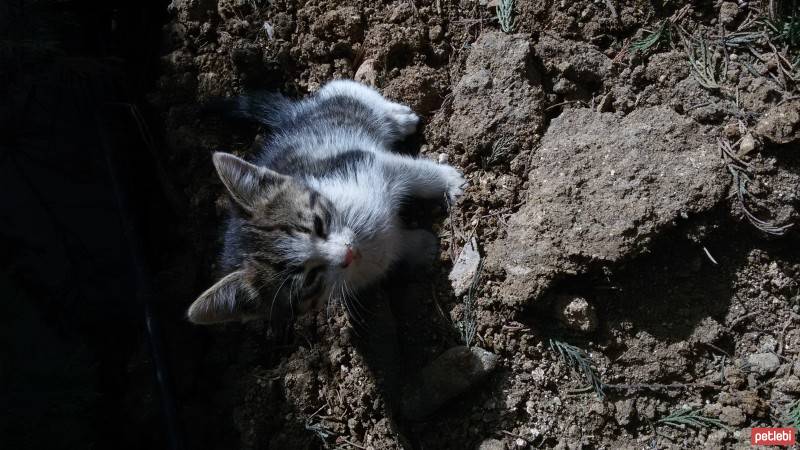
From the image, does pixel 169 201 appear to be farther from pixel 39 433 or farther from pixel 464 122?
pixel 464 122

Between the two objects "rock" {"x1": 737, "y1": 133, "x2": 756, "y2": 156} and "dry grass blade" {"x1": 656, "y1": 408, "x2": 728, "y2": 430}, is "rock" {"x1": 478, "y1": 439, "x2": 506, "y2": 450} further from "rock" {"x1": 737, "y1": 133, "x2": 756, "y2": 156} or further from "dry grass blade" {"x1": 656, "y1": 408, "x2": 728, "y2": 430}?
"rock" {"x1": 737, "y1": 133, "x2": 756, "y2": 156}

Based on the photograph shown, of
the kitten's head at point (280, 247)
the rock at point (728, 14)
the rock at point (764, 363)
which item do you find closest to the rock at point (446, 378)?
the kitten's head at point (280, 247)

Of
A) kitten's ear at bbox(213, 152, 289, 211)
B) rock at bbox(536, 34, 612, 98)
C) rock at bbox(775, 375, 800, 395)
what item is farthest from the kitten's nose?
A: rock at bbox(775, 375, 800, 395)

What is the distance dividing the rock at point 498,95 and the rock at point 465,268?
52 cm

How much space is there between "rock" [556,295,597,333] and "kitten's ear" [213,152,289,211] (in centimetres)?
149

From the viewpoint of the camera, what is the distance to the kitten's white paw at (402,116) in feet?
11.4

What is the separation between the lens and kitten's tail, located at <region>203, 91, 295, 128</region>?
3600mm

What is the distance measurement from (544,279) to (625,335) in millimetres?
446

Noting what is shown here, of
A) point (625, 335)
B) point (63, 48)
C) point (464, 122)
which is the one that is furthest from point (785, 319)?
point (63, 48)

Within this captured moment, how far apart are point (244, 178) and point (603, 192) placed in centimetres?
168

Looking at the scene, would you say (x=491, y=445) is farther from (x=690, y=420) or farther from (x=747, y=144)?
(x=747, y=144)

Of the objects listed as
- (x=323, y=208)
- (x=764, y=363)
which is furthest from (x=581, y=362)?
(x=323, y=208)

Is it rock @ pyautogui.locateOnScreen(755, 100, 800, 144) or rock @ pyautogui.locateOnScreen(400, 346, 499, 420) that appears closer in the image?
rock @ pyautogui.locateOnScreen(755, 100, 800, 144)

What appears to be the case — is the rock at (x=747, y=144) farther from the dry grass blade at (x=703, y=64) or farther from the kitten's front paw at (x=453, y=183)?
the kitten's front paw at (x=453, y=183)
